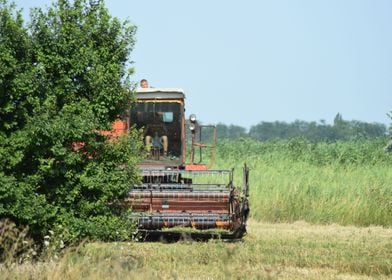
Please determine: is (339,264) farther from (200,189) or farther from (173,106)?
(173,106)

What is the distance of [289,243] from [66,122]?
5134mm

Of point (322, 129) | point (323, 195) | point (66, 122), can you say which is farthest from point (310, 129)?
point (66, 122)

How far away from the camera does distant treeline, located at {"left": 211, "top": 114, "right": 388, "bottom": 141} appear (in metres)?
95.6

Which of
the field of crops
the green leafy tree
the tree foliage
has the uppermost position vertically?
the tree foliage

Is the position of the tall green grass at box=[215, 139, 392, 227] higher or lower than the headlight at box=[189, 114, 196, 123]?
lower

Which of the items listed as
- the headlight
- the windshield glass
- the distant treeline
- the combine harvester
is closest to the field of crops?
the combine harvester

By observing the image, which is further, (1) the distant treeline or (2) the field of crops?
(1) the distant treeline

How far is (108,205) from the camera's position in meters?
11.4

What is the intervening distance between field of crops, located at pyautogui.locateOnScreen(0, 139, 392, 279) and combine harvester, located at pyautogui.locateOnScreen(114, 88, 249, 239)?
1.53 feet

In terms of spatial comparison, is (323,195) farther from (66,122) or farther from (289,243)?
(66,122)

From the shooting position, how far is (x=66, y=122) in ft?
35.0

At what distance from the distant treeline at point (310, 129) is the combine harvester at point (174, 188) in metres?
60.2

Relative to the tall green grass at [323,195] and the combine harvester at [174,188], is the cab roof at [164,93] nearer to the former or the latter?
the combine harvester at [174,188]

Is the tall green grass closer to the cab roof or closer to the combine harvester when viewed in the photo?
the combine harvester
